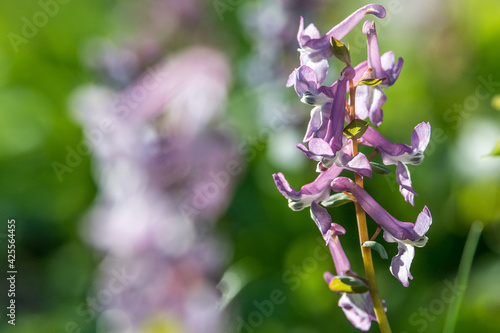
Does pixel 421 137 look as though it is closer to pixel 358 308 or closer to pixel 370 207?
pixel 370 207

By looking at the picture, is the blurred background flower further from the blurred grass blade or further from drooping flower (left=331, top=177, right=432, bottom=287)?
drooping flower (left=331, top=177, right=432, bottom=287)

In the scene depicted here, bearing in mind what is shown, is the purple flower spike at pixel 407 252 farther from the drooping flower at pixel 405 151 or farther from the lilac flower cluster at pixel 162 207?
the lilac flower cluster at pixel 162 207

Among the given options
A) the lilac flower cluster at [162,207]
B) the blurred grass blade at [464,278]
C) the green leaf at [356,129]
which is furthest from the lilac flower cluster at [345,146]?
the lilac flower cluster at [162,207]

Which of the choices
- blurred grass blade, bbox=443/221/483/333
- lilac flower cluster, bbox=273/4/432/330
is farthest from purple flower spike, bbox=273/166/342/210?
blurred grass blade, bbox=443/221/483/333

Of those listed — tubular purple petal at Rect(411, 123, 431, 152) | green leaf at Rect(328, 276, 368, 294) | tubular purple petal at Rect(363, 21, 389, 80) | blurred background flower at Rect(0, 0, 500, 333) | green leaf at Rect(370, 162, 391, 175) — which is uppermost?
tubular purple petal at Rect(363, 21, 389, 80)

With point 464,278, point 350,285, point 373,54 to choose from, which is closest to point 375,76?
point 373,54

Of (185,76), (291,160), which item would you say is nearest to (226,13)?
(185,76)
